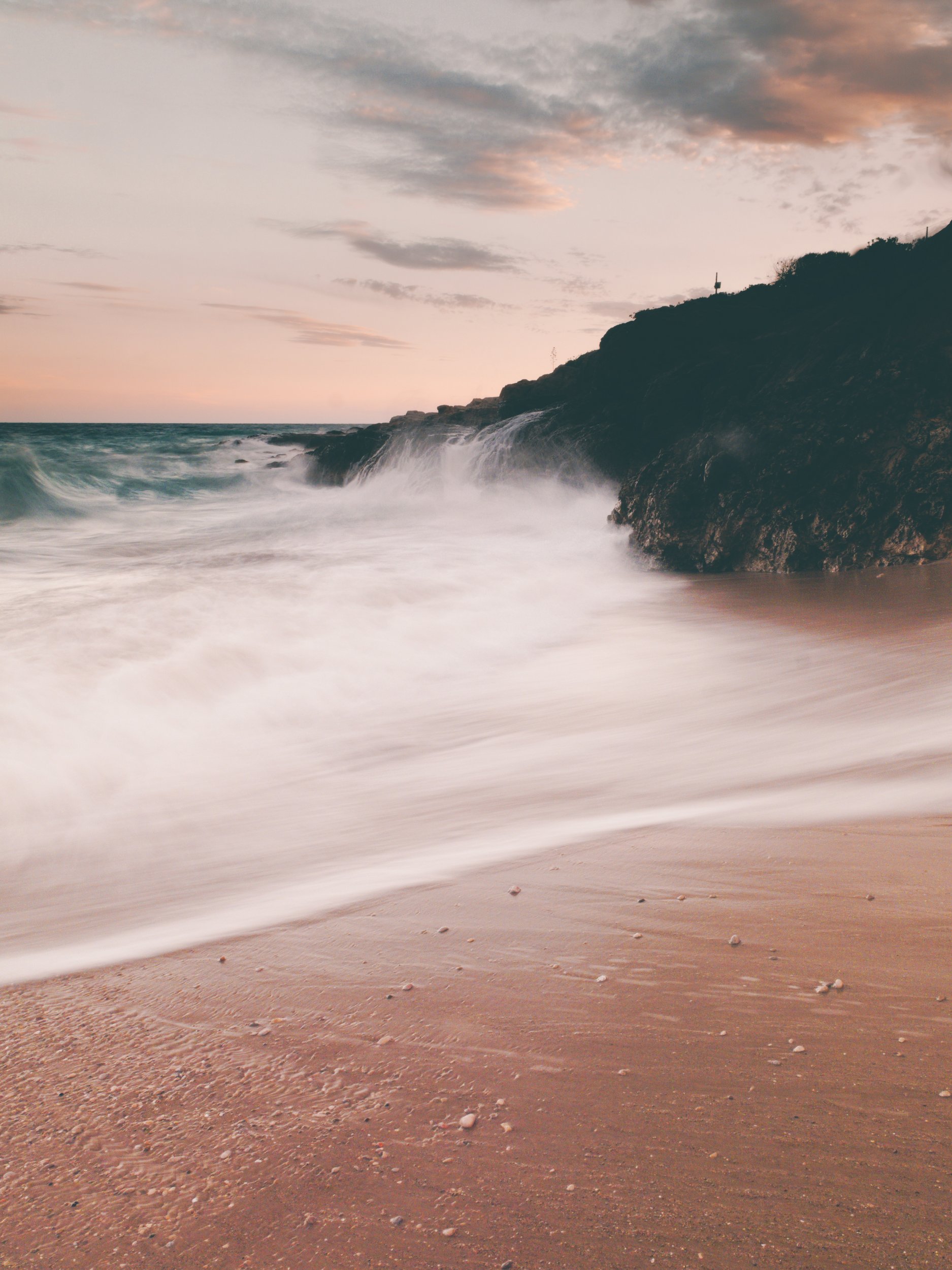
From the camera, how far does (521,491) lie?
68.0 feet

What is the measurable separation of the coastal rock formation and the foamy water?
1670mm

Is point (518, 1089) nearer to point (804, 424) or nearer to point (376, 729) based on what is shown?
point (376, 729)

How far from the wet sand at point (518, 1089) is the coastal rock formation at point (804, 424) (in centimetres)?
1061

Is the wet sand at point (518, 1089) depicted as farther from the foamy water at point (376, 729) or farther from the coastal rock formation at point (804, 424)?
the coastal rock formation at point (804, 424)

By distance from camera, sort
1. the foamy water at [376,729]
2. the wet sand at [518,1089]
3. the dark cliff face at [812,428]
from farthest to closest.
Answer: the dark cliff face at [812,428], the foamy water at [376,729], the wet sand at [518,1089]

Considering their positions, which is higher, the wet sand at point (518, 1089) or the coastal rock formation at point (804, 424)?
the coastal rock formation at point (804, 424)

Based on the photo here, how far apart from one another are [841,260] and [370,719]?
15624mm

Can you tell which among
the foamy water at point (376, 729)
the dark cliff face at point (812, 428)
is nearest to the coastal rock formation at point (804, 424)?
the dark cliff face at point (812, 428)

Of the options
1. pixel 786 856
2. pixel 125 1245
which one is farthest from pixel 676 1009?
pixel 125 1245

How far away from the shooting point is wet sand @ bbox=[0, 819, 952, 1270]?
5.60 feet

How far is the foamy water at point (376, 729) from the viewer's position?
13.0 ft

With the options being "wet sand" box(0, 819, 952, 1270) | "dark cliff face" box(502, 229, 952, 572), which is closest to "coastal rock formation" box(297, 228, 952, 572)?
"dark cliff face" box(502, 229, 952, 572)

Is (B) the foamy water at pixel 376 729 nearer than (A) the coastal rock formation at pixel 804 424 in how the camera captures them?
Yes

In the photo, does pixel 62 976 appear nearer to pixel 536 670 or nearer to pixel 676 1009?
pixel 676 1009
